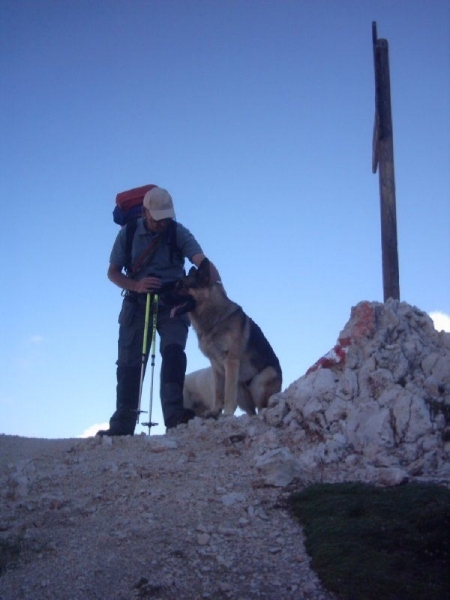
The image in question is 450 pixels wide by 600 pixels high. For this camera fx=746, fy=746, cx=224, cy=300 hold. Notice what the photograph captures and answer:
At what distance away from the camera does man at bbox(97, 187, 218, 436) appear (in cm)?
765

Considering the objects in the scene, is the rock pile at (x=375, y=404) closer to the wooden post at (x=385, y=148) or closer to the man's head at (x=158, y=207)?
the wooden post at (x=385, y=148)

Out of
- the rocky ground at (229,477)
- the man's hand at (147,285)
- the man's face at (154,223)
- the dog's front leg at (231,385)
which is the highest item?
the man's face at (154,223)

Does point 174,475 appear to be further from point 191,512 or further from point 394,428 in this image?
point 394,428

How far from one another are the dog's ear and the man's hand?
0.65m

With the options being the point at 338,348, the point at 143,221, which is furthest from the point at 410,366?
the point at 143,221

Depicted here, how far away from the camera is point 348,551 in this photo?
4000 millimetres

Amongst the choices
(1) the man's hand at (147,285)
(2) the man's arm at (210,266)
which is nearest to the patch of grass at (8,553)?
(1) the man's hand at (147,285)

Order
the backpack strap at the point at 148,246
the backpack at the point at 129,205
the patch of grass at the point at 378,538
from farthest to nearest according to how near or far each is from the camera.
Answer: the backpack at the point at 129,205, the backpack strap at the point at 148,246, the patch of grass at the point at 378,538

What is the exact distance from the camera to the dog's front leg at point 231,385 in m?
8.53

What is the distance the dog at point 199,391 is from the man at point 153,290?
1907 millimetres

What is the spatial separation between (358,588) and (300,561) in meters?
0.48

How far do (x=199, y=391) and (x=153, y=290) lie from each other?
2.70 metres

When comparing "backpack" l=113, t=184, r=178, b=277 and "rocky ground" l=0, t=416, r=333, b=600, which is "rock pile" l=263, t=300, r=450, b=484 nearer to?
"rocky ground" l=0, t=416, r=333, b=600

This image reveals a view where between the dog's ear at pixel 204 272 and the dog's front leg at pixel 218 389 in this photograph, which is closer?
the dog's ear at pixel 204 272
